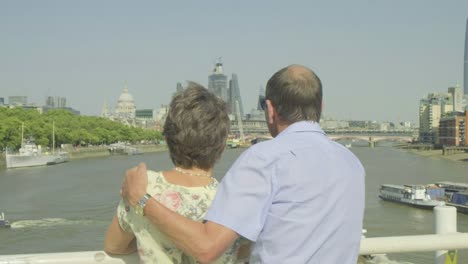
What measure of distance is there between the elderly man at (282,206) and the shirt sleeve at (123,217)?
44 millimetres

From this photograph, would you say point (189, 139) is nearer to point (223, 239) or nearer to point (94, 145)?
point (223, 239)

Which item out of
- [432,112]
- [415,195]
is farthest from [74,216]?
[432,112]

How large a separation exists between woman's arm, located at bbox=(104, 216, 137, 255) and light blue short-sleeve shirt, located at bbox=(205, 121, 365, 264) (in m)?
0.33

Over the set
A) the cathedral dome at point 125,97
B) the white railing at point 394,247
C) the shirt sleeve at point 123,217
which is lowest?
the white railing at point 394,247

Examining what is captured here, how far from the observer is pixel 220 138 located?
5.91 feet

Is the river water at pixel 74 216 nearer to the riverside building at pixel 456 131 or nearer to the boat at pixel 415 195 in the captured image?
the boat at pixel 415 195

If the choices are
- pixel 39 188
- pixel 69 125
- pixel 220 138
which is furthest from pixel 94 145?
pixel 220 138

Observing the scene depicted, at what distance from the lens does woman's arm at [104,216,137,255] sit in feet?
5.70

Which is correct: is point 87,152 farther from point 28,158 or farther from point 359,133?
point 359,133

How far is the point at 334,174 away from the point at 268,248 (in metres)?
0.26

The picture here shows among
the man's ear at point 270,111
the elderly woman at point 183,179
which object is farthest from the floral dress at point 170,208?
the man's ear at point 270,111

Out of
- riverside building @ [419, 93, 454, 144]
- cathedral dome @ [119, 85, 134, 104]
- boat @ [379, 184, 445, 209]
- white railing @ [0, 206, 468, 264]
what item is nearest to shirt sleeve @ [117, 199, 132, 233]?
white railing @ [0, 206, 468, 264]

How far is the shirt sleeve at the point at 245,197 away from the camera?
151cm

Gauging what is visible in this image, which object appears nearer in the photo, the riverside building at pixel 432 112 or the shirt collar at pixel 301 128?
the shirt collar at pixel 301 128
